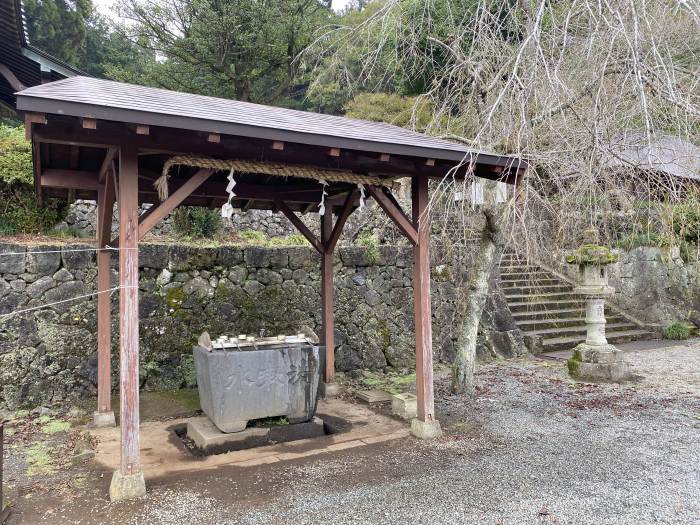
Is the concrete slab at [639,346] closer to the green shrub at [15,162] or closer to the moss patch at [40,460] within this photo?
A: the moss patch at [40,460]

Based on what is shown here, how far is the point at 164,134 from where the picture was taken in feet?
10.8

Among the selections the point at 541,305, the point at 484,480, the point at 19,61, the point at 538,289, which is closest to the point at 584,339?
the point at 541,305

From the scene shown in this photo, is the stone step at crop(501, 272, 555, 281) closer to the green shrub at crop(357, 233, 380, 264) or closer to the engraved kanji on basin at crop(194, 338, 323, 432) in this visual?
the green shrub at crop(357, 233, 380, 264)

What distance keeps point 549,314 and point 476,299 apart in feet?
14.9

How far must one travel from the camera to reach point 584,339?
880 centimetres

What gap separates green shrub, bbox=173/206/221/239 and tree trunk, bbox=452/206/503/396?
15.8 feet

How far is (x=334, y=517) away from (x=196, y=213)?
21.2 feet

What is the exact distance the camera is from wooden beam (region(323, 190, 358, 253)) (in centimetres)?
525

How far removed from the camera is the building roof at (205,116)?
2779mm

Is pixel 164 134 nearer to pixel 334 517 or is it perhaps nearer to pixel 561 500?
pixel 334 517

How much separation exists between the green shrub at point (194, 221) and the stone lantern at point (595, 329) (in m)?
5.78

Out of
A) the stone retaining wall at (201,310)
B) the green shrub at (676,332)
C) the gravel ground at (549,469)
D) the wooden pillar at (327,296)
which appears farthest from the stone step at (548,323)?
the wooden pillar at (327,296)

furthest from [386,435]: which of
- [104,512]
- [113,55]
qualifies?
[113,55]

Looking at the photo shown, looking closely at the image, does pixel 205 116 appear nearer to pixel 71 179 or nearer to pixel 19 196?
pixel 71 179
